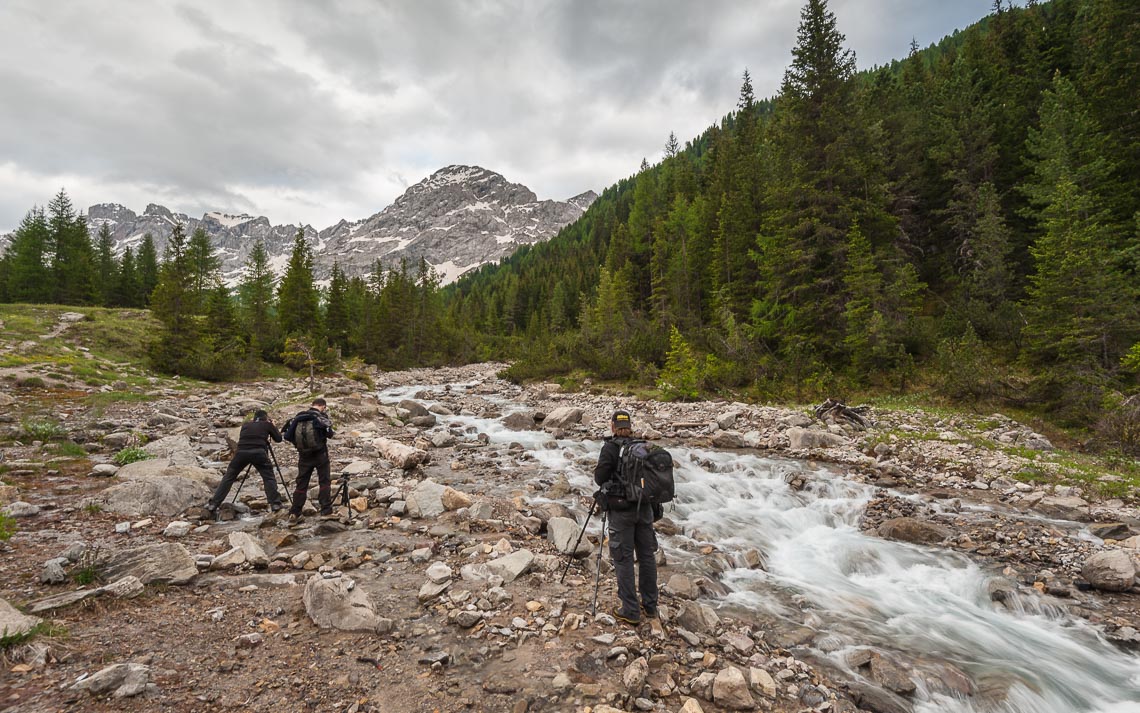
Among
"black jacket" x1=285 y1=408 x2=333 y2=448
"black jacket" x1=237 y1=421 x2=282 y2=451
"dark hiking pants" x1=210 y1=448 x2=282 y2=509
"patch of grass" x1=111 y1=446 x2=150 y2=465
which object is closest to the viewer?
"dark hiking pants" x1=210 y1=448 x2=282 y2=509

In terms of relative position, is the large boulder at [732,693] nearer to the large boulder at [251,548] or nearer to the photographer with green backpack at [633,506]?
the photographer with green backpack at [633,506]

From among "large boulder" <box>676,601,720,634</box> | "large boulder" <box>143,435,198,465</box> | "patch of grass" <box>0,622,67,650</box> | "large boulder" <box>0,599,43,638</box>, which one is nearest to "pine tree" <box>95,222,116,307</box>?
"large boulder" <box>143,435,198,465</box>

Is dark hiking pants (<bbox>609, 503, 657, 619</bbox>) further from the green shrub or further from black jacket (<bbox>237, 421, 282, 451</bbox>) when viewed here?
the green shrub

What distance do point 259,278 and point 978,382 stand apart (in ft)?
187

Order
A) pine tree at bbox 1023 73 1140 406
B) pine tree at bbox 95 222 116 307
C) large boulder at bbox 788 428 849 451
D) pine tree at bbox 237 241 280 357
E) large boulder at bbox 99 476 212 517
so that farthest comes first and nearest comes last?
pine tree at bbox 95 222 116 307 → pine tree at bbox 237 241 280 357 → large boulder at bbox 788 428 849 451 → pine tree at bbox 1023 73 1140 406 → large boulder at bbox 99 476 212 517

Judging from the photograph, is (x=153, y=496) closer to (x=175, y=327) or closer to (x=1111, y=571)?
(x=1111, y=571)

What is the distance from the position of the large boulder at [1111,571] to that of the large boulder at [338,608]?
35.4 ft

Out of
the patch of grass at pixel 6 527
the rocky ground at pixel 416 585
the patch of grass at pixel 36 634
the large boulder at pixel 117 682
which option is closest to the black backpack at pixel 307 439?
the rocky ground at pixel 416 585

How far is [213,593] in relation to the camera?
566 cm

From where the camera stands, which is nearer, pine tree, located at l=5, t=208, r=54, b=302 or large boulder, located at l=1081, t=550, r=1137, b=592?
large boulder, located at l=1081, t=550, r=1137, b=592

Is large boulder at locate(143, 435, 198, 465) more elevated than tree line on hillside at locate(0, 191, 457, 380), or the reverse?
tree line on hillside at locate(0, 191, 457, 380)

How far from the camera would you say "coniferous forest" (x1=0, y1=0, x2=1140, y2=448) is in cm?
1589

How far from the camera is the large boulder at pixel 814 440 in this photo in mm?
14641

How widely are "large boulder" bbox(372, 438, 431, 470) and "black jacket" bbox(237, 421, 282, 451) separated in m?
3.75
